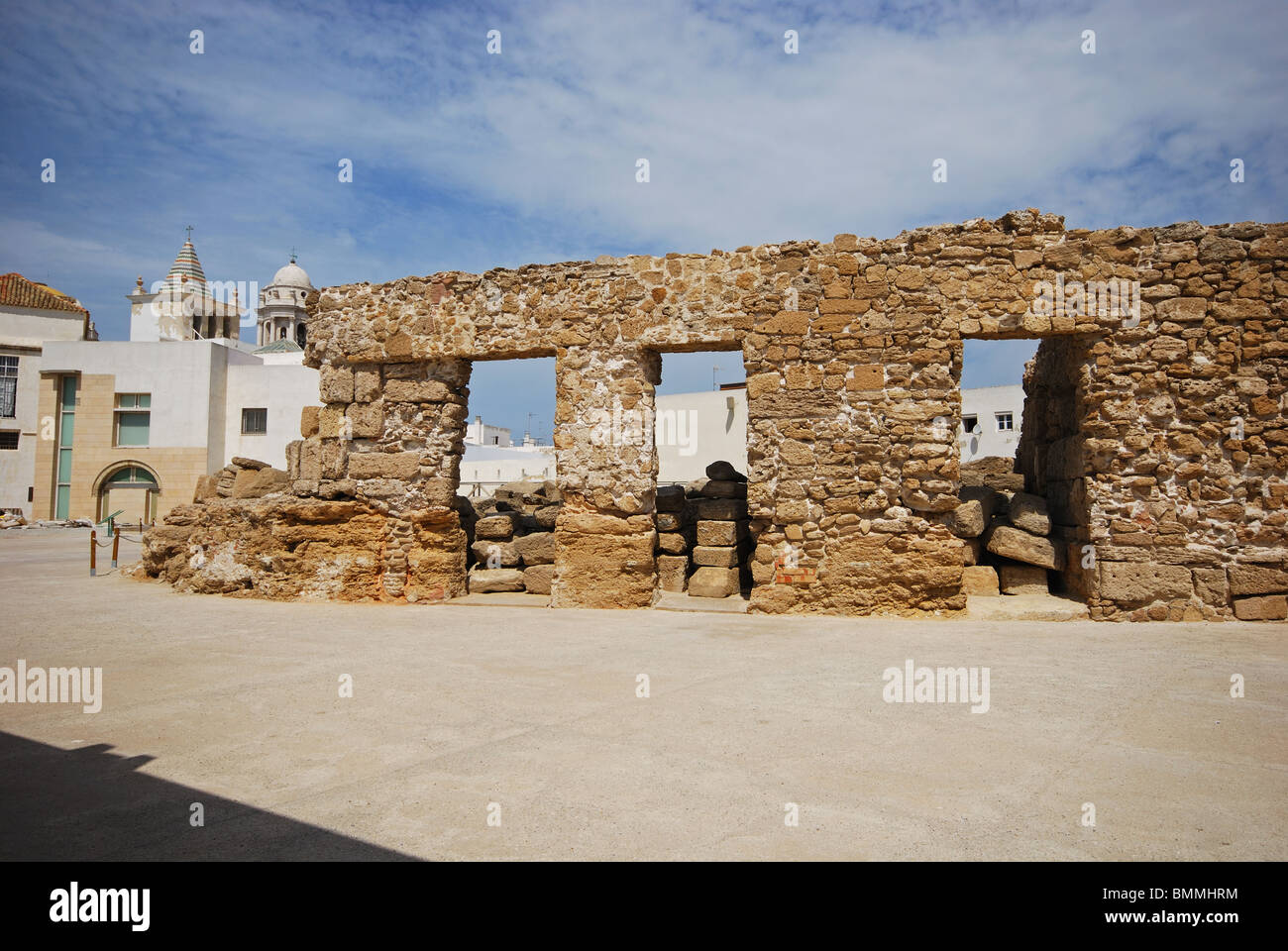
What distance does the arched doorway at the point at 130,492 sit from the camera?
30766 mm

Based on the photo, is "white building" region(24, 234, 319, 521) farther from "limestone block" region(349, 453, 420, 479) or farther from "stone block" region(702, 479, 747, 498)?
"stone block" region(702, 479, 747, 498)

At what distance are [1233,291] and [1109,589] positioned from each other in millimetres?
2961

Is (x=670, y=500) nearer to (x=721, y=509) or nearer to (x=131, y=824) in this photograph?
(x=721, y=509)

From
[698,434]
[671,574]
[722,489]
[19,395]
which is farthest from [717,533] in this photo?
[19,395]

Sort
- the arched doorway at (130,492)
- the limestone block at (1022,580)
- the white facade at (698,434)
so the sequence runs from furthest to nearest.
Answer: the arched doorway at (130,492), the white facade at (698,434), the limestone block at (1022,580)

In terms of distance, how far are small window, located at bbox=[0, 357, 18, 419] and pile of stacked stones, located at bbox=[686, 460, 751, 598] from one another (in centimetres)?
3416

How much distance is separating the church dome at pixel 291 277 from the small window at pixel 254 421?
684 inches

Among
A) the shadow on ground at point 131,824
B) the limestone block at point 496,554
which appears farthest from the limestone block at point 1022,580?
the shadow on ground at point 131,824

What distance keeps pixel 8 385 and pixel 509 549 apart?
3263cm
